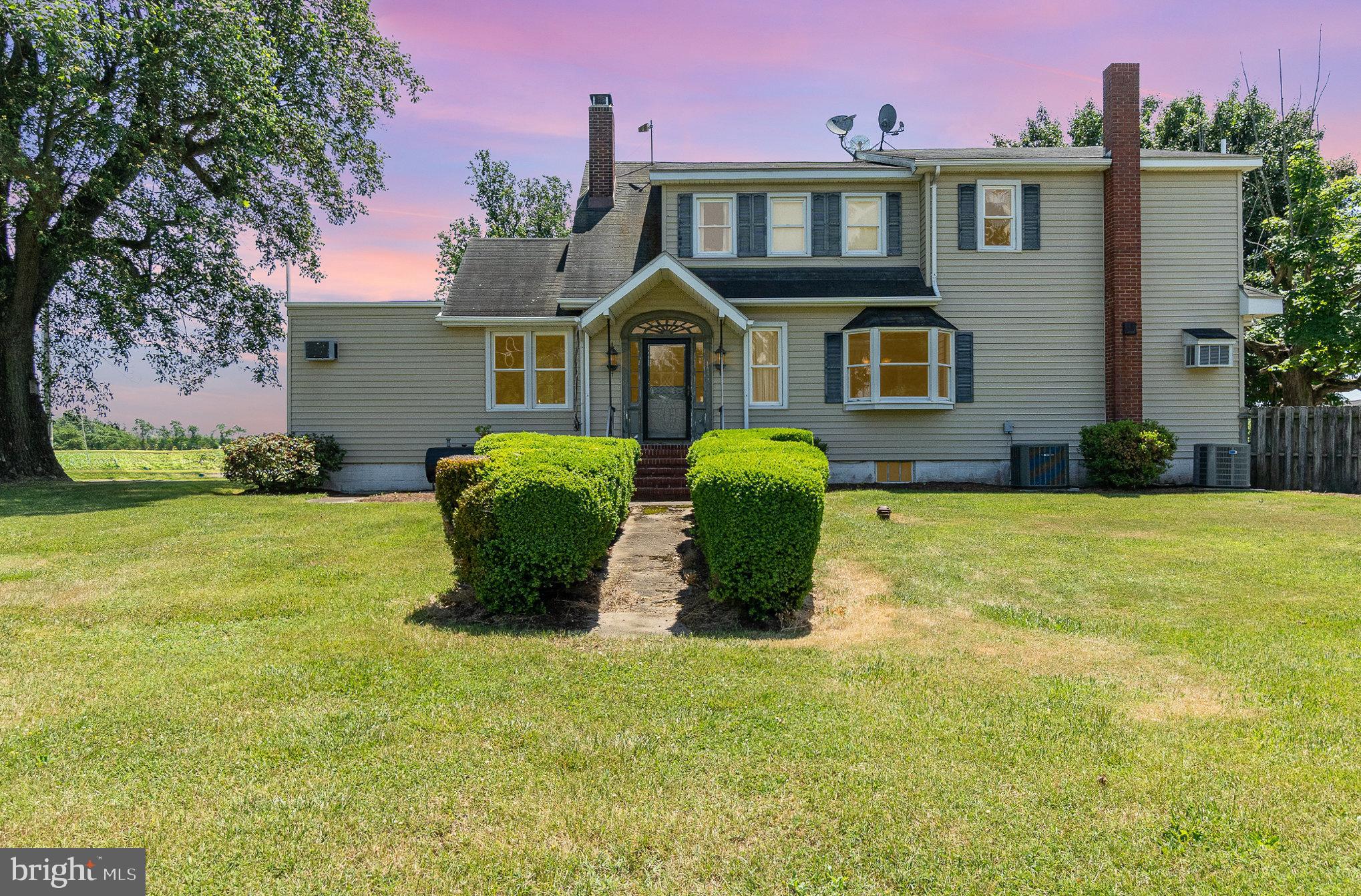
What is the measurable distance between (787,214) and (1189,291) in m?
8.17

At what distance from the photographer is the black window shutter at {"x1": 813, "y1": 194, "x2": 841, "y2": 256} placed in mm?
16109

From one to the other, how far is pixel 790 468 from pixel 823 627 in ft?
3.94

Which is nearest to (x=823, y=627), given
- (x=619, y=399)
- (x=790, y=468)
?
(x=790, y=468)

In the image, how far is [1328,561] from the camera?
781 centimetres

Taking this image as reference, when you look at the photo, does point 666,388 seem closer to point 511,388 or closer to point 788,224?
point 511,388

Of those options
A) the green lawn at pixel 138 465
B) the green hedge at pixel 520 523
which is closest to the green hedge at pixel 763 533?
the green hedge at pixel 520 523

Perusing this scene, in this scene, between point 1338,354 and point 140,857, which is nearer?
point 140,857

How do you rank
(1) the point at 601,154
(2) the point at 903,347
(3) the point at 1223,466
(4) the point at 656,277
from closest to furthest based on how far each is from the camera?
(4) the point at 656,277
(3) the point at 1223,466
(2) the point at 903,347
(1) the point at 601,154

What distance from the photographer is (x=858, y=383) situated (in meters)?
15.7

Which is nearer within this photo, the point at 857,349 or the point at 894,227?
the point at 857,349

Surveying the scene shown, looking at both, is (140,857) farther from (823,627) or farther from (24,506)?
(24,506)

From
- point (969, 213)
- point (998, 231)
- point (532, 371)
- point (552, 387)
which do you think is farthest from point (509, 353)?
point (998, 231)

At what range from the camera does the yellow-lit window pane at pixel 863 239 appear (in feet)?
53.2

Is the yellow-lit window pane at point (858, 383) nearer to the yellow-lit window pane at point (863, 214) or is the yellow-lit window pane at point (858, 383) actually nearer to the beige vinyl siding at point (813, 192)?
the beige vinyl siding at point (813, 192)
